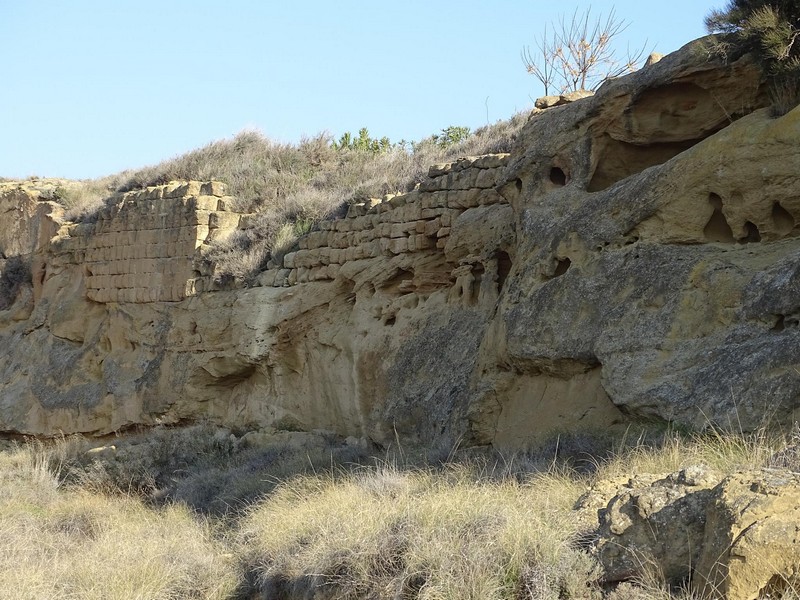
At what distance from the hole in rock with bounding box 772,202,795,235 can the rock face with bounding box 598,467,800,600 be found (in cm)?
265

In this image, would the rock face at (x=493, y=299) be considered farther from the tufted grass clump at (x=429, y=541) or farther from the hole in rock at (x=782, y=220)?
the tufted grass clump at (x=429, y=541)

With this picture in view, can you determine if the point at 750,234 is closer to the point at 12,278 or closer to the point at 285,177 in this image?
the point at 285,177

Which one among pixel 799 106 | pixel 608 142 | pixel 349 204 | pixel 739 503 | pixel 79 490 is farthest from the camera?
pixel 349 204

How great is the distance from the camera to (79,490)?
476 inches

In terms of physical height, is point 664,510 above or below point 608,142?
below

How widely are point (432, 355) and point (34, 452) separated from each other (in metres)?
7.44

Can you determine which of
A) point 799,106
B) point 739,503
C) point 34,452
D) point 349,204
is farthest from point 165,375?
point 739,503

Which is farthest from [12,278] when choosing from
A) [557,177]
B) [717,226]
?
[717,226]

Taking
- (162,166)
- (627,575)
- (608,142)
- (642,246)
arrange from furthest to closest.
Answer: (162,166) < (608,142) < (642,246) < (627,575)

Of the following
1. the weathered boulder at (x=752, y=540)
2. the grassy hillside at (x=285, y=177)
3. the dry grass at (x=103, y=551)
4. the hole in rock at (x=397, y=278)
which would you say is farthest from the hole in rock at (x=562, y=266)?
the grassy hillside at (x=285, y=177)

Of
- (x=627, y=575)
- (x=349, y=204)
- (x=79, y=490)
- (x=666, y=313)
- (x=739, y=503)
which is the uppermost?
(x=349, y=204)

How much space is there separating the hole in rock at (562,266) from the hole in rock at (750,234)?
153 cm

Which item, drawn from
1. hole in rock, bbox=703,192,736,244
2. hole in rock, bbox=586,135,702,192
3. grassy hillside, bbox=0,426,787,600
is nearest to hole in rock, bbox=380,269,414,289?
grassy hillside, bbox=0,426,787,600

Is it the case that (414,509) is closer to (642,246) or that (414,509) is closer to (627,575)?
(627,575)
